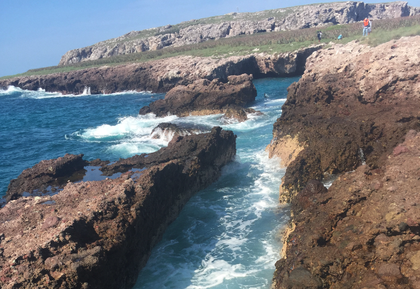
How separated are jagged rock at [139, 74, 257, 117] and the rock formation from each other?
885 centimetres

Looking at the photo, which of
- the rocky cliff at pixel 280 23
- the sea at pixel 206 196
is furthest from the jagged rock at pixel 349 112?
the rocky cliff at pixel 280 23

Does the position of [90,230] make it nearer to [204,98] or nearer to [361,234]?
[361,234]

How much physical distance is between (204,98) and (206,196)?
18.6m

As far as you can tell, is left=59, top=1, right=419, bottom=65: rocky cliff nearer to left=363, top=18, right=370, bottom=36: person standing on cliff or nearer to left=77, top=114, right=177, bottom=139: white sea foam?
left=363, top=18, right=370, bottom=36: person standing on cliff

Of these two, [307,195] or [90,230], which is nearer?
[90,230]

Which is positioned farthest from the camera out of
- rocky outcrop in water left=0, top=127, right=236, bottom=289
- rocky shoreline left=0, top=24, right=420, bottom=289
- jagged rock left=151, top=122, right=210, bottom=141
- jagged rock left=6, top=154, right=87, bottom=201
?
jagged rock left=151, top=122, right=210, bottom=141

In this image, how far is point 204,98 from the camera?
31.0 meters

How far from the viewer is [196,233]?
435 inches

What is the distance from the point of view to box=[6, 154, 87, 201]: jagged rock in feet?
39.9

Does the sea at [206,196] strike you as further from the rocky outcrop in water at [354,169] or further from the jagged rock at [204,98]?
the jagged rock at [204,98]

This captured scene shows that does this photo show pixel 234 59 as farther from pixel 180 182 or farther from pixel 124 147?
pixel 180 182

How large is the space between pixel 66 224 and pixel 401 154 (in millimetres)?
9505

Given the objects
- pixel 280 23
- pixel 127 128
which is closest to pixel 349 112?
pixel 127 128

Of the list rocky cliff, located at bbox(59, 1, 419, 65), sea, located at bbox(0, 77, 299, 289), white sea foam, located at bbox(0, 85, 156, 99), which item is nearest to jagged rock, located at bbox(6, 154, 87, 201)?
sea, located at bbox(0, 77, 299, 289)
